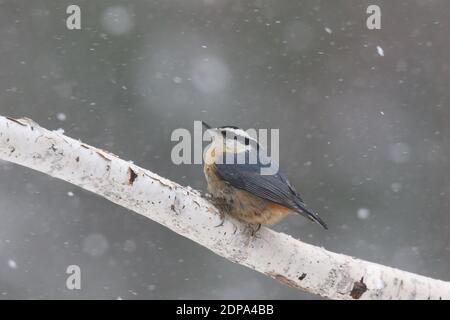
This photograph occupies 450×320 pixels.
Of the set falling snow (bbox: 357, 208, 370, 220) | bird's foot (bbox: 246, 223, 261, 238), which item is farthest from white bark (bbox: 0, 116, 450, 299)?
falling snow (bbox: 357, 208, 370, 220)

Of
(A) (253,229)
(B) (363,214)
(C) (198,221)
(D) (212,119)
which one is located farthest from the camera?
(B) (363,214)

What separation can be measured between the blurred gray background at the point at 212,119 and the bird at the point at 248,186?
4.40m

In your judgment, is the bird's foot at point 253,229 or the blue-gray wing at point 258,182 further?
the blue-gray wing at point 258,182

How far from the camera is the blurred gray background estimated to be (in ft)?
32.4

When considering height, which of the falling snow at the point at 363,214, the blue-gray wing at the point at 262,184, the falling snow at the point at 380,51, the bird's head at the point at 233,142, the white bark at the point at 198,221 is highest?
the falling snow at the point at 380,51

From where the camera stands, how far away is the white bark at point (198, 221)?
12.7 feet

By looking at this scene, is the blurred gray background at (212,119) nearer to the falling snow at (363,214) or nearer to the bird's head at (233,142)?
the falling snow at (363,214)

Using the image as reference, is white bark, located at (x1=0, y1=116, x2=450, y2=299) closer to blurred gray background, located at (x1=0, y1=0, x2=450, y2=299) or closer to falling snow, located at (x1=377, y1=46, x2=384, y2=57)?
blurred gray background, located at (x1=0, y1=0, x2=450, y2=299)

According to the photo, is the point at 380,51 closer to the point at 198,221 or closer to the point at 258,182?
the point at 258,182

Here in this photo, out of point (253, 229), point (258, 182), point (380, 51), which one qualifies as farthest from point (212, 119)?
point (253, 229)

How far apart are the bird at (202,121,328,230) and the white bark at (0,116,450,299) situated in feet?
0.50

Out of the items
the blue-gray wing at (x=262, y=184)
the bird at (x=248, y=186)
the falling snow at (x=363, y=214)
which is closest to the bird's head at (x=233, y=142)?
the bird at (x=248, y=186)

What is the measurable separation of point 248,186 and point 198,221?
23.8 inches

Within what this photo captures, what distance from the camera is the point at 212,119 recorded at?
32.7 feet
